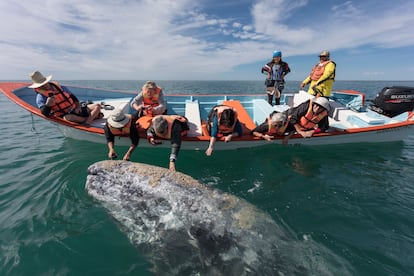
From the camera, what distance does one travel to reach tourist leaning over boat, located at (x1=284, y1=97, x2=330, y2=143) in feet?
21.6

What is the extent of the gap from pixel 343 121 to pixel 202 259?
825cm

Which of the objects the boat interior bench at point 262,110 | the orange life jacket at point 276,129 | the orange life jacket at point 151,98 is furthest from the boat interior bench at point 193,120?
the boat interior bench at point 262,110

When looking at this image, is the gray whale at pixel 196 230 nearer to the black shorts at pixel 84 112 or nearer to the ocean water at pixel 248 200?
the ocean water at pixel 248 200

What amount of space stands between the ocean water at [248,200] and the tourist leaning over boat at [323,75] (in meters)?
2.17

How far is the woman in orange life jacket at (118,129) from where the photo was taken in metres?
5.54

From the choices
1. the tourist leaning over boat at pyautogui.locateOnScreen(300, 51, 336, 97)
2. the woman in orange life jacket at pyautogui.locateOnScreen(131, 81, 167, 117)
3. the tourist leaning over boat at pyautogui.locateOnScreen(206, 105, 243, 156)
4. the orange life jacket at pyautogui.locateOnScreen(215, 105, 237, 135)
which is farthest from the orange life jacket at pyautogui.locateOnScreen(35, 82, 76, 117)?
the tourist leaning over boat at pyautogui.locateOnScreen(300, 51, 336, 97)

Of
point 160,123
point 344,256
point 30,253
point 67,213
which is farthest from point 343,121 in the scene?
point 30,253

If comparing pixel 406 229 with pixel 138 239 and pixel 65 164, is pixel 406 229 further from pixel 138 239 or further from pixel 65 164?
pixel 65 164

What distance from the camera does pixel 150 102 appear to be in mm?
7047

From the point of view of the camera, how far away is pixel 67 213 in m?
4.43

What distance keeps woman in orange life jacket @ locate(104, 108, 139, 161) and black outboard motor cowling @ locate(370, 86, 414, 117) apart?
31.4 ft

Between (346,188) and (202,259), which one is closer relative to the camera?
(202,259)

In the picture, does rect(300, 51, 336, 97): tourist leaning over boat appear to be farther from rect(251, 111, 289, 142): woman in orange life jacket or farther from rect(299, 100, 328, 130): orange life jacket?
rect(251, 111, 289, 142): woman in orange life jacket

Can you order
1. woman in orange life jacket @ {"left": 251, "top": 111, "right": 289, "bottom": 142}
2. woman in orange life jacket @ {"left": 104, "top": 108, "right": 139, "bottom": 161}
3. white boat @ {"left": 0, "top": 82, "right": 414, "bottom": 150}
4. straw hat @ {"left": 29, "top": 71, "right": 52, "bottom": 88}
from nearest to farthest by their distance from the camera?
1. woman in orange life jacket @ {"left": 104, "top": 108, "right": 139, "bottom": 161}
2. straw hat @ {"left": 29, "top": 71, "right": 52, "bottom": 88}
3. woman in orange life jacket @ {"left": 251, "top": 111, "right": 289, "bottom": 142}
4. white boat @ {"left": 0, "top": 82, "right": 414, "bottom": 150}
